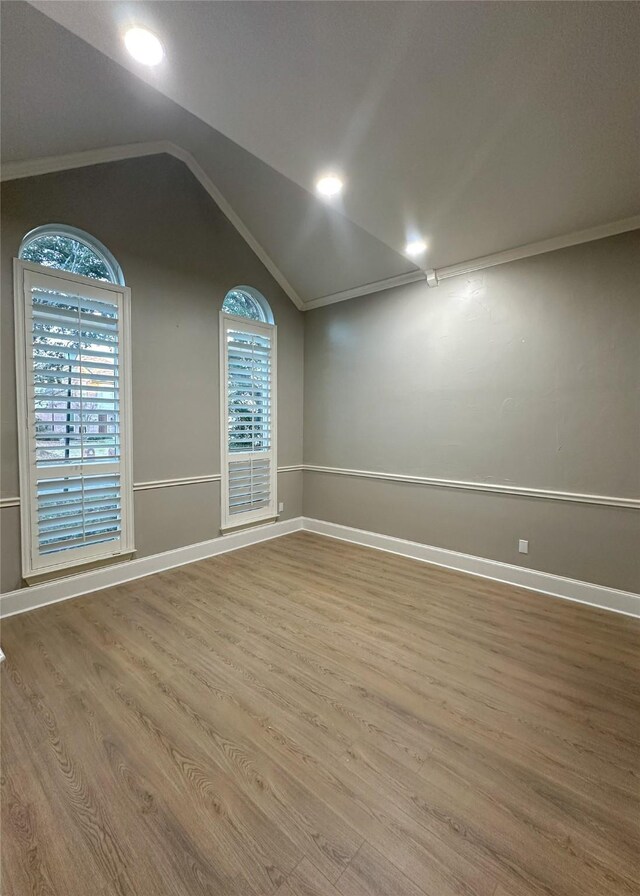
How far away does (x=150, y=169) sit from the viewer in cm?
333

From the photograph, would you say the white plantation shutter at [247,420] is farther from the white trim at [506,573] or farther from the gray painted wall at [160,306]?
the white trim at [506,573]

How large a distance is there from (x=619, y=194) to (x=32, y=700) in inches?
175

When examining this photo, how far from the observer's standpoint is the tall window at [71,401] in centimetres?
273

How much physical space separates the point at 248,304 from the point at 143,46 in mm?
2896

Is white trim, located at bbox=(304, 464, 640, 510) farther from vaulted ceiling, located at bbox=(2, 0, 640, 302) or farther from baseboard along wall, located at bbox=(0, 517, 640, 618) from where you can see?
vaulted ceiling, located at bbox=(2, 0, 640, 302)

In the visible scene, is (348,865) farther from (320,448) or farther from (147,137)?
(147,137)

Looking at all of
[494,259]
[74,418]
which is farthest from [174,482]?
[494,259]

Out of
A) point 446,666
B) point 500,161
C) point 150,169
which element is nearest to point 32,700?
point 446,666

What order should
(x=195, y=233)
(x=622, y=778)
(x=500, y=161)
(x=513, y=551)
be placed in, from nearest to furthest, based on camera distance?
(x=622, y=778) → (x=500, y=161) → (x=513, y=551) → (x=195, y=233)

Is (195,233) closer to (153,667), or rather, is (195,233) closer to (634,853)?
(153,667)

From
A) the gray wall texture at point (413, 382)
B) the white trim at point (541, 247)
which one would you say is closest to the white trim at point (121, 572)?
the gray wall texture at point (413, 382)

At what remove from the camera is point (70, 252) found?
301 centimetres

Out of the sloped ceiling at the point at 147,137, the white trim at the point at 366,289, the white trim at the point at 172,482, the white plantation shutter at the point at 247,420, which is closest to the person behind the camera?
the sloped ceiling at the point at 147,137

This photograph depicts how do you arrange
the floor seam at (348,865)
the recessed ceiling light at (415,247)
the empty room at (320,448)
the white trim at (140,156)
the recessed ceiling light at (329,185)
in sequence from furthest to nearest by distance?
the recessed ceiling light at (415,247) → the white trim at (140,156) → the recessed ceiling light at (329,185) → the empty room at (320,448) → the floor seam at (348,865)
